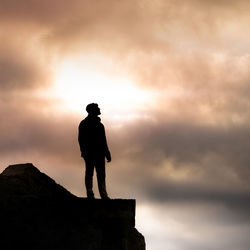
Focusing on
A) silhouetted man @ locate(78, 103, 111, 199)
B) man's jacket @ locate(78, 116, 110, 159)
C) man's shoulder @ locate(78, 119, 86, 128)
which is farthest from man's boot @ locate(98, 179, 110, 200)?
man's shoulder @ locate(78, 119, 86, 128)

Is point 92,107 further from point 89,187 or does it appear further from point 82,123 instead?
point 89,187

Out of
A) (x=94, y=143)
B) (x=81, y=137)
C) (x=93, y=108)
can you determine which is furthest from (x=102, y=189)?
(x=93, y=108)

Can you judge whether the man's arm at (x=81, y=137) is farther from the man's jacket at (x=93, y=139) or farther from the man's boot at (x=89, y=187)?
the man's boot at (x=89, y=187)

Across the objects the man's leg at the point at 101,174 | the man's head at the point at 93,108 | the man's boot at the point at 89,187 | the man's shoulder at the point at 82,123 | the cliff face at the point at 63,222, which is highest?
the man's head at the point at 93,108

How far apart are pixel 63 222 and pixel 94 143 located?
2.63 meters

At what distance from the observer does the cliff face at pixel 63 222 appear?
1705 centimetres

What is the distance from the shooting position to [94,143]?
18297 millimetres

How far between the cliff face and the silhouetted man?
1.10 metres

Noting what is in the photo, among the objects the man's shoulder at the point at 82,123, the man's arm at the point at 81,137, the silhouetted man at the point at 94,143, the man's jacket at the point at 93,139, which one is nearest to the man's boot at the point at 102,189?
the silhouetted man at the point at 94,143

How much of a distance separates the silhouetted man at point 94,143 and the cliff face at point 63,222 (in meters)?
1.10

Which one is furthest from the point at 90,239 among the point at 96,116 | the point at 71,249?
the point at 96,116

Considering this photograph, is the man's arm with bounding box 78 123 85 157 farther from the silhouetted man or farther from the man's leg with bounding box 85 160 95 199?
the man's leg with bounding box 85 160 95 199

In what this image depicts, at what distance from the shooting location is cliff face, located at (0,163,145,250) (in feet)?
55.9

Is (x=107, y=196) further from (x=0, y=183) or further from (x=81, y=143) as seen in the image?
(x=0, y=183)
